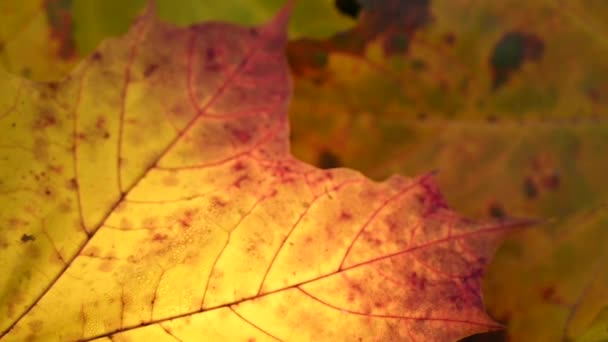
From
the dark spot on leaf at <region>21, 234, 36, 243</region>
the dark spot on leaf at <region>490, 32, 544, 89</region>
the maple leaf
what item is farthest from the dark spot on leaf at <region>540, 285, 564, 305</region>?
the dark spot on leaf at <region>21, 234, 36, 243</region>

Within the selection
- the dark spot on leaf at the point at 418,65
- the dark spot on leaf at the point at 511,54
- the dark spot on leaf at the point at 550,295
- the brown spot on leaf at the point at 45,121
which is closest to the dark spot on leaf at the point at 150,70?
the brown spot on leaf at the point at 45,121

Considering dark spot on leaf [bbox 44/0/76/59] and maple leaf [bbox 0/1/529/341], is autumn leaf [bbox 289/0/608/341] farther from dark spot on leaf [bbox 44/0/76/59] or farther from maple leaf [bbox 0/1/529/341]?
dark spot on leaf [bbox 44/0/76/59]

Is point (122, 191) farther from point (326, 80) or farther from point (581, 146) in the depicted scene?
point (581, 146)

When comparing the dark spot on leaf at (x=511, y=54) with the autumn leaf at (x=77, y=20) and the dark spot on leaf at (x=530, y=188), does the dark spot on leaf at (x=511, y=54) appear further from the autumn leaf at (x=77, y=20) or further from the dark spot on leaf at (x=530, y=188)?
the autumn leaf at (x=77, y=20)

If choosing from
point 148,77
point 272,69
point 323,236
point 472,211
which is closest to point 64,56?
point 148,77

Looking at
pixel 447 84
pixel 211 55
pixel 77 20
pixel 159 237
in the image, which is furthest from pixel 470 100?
pixel 77 20

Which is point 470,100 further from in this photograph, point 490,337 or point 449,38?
point 490,337

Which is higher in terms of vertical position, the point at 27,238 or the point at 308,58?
the point at 308,58
